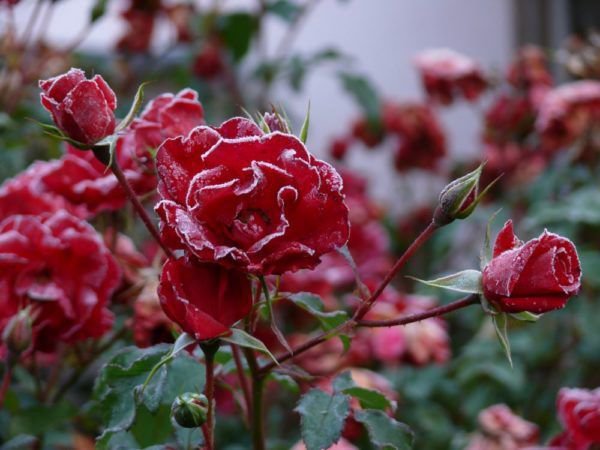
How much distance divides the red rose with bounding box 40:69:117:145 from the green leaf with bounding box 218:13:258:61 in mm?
1142

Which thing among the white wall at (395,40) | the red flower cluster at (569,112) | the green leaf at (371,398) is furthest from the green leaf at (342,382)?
the white wall at (395,40)

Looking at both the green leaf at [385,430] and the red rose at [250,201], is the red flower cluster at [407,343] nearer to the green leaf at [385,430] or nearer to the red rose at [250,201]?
the green leaf at [385,430]

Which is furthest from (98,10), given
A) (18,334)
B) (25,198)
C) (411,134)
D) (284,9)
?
(411,134)

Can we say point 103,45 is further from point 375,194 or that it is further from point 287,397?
point 287,397

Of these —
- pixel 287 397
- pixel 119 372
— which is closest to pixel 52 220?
pixel 119 372

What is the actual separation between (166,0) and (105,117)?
4.17ft

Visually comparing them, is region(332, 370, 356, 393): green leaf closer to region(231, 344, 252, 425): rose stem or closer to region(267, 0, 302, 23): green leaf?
region(231, 344, 252, 425): rose stem

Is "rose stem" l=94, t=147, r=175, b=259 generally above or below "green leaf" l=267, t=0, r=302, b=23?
above

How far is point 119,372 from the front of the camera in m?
0.50

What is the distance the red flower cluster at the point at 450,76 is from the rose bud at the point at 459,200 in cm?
109

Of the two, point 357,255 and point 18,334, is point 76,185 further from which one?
point 357,255

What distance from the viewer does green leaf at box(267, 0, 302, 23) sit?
1.56m

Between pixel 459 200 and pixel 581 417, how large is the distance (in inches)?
8.0

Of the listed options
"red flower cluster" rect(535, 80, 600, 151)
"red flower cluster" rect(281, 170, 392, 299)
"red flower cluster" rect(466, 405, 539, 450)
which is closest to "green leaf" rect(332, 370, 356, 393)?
"red flower cluster" rect(466, 405, 539, 450)
